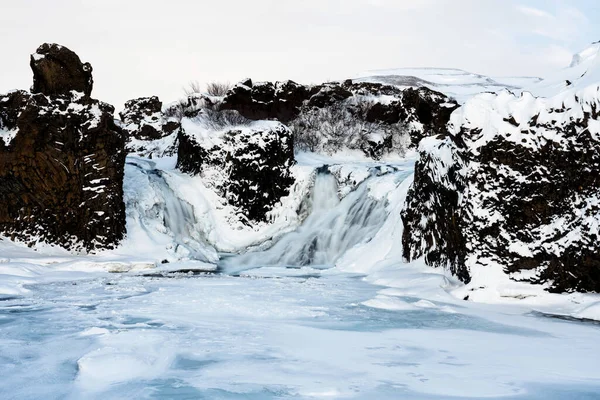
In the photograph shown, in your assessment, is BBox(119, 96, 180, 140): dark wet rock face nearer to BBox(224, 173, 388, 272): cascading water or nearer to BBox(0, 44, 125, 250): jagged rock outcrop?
BBox(224, 173, 388, 272): cascading water

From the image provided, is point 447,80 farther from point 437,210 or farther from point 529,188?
point 529,188

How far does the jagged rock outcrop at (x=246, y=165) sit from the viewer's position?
19.5 meters

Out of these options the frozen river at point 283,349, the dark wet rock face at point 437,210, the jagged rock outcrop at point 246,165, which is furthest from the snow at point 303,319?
the jagged rock outcrop at point 246,165

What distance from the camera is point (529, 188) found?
28.8ft

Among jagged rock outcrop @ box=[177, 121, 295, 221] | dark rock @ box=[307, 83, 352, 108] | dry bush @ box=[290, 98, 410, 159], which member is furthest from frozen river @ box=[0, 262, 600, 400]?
dark rock @ box=[307, 83, 352, 108]

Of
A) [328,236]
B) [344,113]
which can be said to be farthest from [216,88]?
[328,236]

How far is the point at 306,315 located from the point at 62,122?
376 inches

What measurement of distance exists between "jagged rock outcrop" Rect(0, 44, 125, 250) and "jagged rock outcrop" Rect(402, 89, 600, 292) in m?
8.85

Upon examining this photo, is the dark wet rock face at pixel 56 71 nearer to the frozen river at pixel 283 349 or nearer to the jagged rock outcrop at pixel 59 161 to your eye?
the jagged rock outcrop at pixel 59 161

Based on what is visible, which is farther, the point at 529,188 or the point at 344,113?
the point at 344,113

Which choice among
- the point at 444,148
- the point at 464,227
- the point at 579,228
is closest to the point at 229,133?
the point at 444,148

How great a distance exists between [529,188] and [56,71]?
1139cm

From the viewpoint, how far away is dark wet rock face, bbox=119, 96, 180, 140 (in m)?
35.6

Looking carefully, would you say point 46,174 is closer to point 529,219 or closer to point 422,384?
point 529,219
